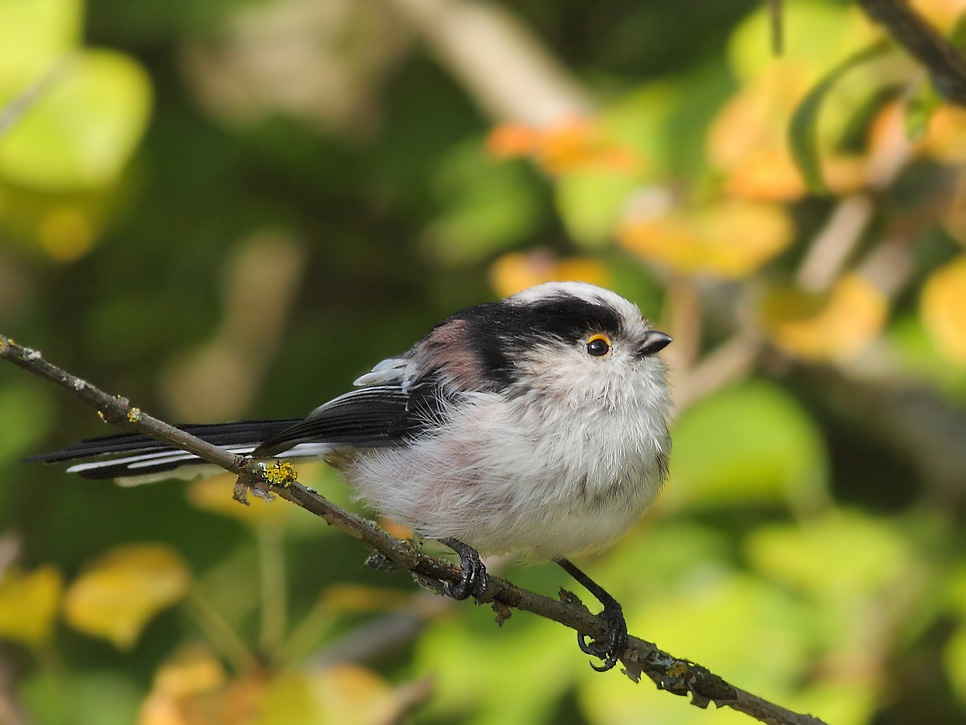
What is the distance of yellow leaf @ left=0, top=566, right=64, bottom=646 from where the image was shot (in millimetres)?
2141

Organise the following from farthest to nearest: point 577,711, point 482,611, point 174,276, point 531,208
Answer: point 174,276 < point 531,208 < point 577,711 < point 482,611

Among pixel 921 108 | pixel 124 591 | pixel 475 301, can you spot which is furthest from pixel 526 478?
pixel 475 301

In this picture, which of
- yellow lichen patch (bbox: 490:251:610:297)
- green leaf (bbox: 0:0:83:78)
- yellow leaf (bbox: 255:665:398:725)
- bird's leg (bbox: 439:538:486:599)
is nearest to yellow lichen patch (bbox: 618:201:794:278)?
yellow lichen patch (bbox: 490:251:610:297)

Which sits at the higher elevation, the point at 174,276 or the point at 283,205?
the point at 283,205

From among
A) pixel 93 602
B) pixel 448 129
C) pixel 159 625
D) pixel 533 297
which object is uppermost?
pixel 448 129

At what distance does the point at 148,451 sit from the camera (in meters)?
1.95

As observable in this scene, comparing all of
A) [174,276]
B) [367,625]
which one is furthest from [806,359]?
[174,276]

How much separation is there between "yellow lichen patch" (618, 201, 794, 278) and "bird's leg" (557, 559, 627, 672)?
0.69 m

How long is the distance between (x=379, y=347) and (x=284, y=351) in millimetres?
548

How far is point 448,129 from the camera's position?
347cm

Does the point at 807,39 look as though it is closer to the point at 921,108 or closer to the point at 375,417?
the point at 921,108

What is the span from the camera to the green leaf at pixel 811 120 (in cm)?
213

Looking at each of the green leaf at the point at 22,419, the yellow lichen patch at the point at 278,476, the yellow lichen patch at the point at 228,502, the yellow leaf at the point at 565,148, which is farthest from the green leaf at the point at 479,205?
the yellow lichen patch at the point at 278,476

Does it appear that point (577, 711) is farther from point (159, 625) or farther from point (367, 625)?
point (159, 625)
